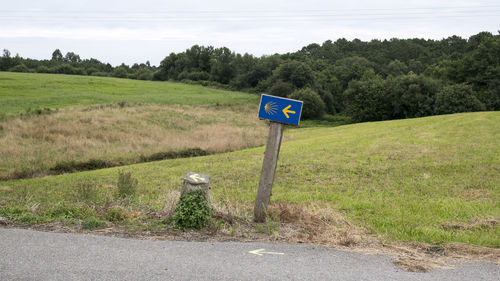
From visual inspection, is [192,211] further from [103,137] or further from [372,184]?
[103,137]

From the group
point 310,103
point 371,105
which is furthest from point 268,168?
point 310,103

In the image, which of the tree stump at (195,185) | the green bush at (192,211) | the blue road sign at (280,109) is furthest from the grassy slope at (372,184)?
the blue road sign at (280,109)

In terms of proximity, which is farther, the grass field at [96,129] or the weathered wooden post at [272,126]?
the grass field at [96,129]

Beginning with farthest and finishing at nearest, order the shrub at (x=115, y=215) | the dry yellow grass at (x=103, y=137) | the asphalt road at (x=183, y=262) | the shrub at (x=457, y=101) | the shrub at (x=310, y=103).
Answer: the shrub at (x=310, y=103) < the shrub at (x=457, y=101) < the dry yellow grass at (x=103, y=137) < the shrub at (x=115, y=215) < the asphalt road at (x=183, y=262)

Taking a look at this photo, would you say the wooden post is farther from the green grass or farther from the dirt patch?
the green grass

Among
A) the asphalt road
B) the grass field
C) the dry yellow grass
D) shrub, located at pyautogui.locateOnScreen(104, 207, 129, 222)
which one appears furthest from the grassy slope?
the dry yellow grass

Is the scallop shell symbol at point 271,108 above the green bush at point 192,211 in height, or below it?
above

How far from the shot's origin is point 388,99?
74375 mm

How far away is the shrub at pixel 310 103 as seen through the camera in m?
78.8

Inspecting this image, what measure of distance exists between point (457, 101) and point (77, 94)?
58.1 meters

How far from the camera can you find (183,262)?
5.85m

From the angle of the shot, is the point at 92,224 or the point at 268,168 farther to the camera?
the point at 268,168

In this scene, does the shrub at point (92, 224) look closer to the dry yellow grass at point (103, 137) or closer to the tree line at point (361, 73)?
the dry yellow grass at point (103, 137)

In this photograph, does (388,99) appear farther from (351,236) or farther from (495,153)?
(351,236)
